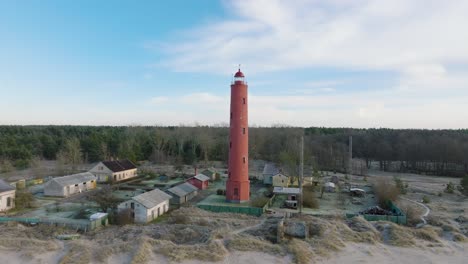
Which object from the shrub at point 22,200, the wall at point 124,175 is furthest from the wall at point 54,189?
the wall at point 124,175

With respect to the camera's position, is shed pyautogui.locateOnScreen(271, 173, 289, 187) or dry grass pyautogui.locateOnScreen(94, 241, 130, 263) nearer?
dry grass pyautogui.locateOnScreen(94, 241, 130, 263)

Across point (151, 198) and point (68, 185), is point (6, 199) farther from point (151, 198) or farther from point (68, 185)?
point (151, 198)

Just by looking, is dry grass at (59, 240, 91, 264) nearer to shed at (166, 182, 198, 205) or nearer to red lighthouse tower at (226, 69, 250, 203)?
shed at (166, 182, 198, 205)

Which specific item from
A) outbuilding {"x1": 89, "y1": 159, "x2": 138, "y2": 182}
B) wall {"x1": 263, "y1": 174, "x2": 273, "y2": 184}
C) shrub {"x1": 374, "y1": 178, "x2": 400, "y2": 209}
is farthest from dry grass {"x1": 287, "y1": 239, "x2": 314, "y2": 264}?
outbuilding {"x1": 89, "y1": 159, "x2": 138, "y2": 182}

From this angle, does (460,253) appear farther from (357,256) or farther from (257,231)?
(257,231)

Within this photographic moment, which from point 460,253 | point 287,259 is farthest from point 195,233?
point 460,253

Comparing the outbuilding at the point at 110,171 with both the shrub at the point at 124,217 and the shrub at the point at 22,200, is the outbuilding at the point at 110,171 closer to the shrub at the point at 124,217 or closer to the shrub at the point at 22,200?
the shrub at the point at 22,200

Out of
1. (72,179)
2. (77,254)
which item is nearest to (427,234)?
(77,254)
